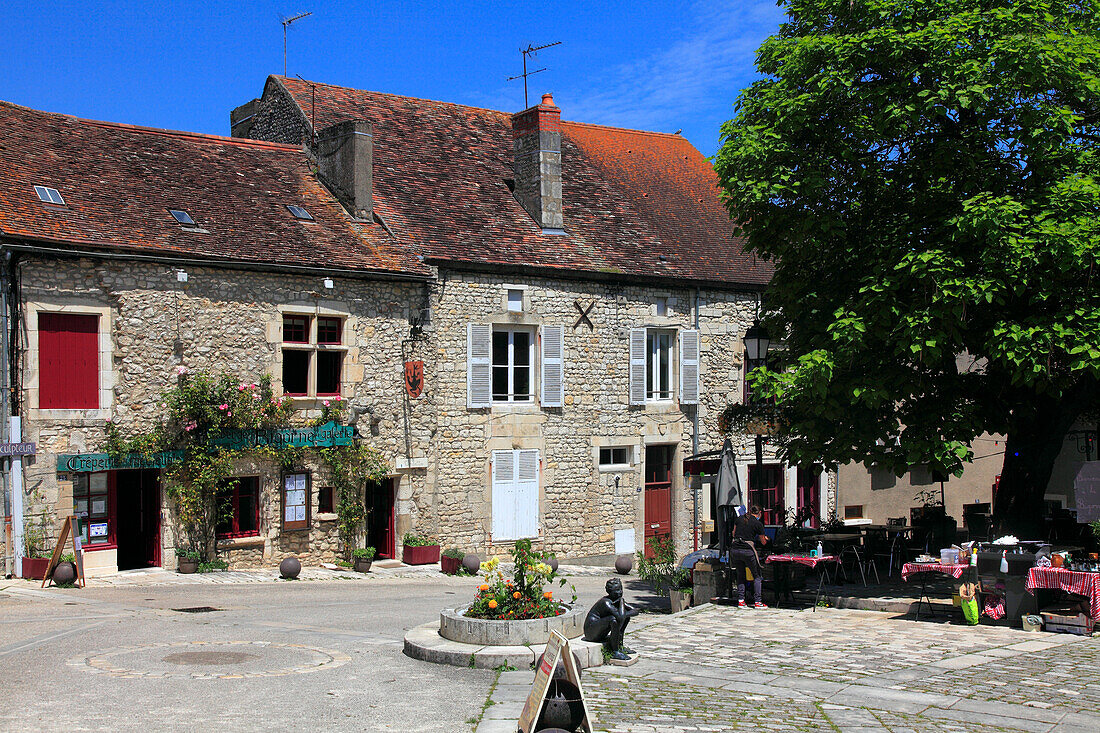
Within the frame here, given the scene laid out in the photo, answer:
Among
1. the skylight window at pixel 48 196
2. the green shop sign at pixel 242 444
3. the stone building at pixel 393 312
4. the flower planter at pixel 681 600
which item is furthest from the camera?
the skylight window at pixel 48 196

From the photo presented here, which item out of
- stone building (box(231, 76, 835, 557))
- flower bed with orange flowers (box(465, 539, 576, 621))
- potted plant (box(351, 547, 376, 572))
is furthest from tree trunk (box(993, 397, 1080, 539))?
potted plant (box(351, 547, 376, 572))

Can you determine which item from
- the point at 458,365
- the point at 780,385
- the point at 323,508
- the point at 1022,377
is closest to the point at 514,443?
the point at 458,365

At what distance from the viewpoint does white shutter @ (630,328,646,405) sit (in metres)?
22.0

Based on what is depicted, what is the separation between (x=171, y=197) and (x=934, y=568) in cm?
1360

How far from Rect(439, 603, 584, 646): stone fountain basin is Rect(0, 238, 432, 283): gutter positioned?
9.16 meters

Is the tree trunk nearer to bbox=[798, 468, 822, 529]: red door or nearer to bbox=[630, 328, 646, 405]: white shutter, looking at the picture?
bbox=[630, 328, 646, 405]: white shutter

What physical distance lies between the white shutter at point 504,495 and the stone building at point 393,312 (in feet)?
0.19

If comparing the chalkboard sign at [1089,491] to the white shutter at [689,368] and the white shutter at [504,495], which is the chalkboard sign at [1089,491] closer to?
the white shutter at [689,368]

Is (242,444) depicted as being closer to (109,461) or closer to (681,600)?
(109,461)

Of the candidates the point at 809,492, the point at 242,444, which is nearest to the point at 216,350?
the point at 242,444

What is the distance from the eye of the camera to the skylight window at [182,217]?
17.5m

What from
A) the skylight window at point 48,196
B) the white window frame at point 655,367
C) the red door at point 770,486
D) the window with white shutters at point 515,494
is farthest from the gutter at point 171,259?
the red door at point 770,486

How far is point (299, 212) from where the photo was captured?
19.5 m

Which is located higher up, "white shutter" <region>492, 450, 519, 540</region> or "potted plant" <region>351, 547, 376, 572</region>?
"white shutter" <region>492, 450, 519, 540</region>
